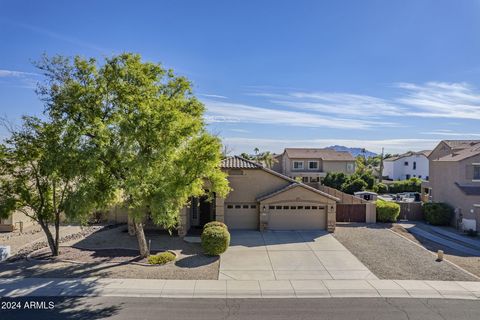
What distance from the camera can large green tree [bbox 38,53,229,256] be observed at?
1445 centimetres

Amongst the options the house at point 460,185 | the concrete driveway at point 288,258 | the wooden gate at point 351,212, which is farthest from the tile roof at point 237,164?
the house at point 460,185

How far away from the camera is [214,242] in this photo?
17609 millimetres

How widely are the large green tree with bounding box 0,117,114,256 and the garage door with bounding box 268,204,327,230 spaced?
12387mm

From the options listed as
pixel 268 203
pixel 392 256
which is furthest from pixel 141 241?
pixel 392 256

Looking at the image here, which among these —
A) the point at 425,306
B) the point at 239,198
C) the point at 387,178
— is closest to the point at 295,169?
the point at 387,178

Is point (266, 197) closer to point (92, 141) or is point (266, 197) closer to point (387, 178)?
point (92, 141)

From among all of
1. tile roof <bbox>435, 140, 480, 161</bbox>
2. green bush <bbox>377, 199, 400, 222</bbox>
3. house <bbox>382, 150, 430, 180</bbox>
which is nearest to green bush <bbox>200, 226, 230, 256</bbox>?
green bush <bbox>377, 199, 400, 222</bbox>

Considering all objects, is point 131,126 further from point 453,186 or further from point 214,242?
point 453,186

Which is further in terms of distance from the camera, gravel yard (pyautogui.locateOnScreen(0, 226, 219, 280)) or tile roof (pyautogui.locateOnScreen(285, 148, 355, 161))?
tile roof (pyautogui.locateOnScreen(285, 148, 355, 161))

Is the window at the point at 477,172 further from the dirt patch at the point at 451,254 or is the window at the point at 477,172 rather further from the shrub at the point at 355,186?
the shrub at the point at 355,186

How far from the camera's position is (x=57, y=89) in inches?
588

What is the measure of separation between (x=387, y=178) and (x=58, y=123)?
66.5m

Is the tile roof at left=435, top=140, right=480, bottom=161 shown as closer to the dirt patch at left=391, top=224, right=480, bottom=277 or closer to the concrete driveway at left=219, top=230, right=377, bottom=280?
the dirt patch at left=391, top=224, right=480, bottom=277

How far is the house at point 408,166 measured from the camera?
2302 inches
